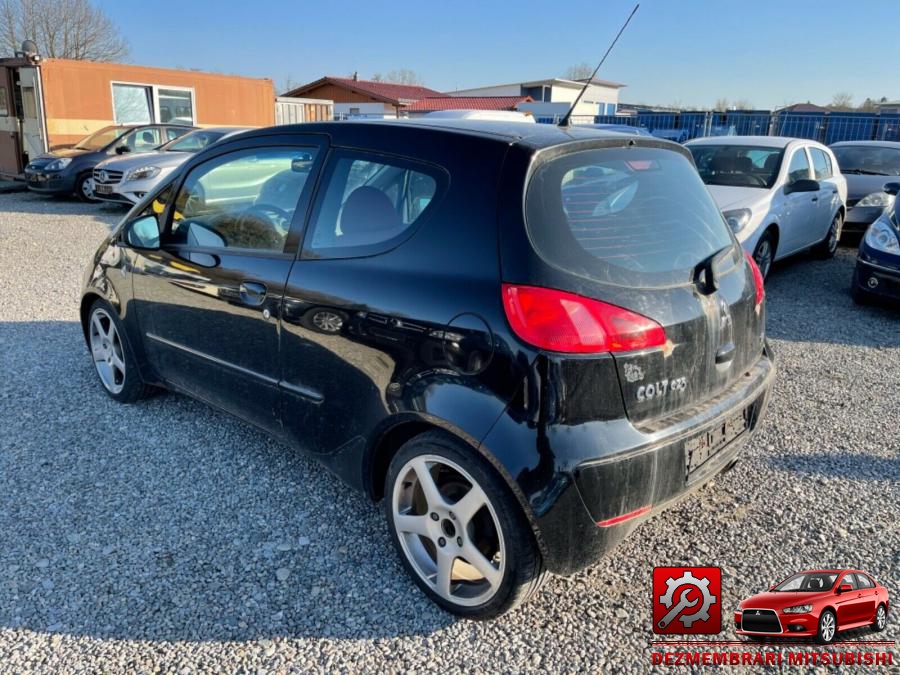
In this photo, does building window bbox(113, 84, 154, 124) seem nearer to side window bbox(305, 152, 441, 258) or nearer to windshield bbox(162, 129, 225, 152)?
windshield bbox(162, 129, 225, 152)

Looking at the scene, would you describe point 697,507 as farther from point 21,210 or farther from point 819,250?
point 21,210

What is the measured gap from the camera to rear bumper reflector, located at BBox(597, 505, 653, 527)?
214 cm

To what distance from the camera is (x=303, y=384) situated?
280 centimetres

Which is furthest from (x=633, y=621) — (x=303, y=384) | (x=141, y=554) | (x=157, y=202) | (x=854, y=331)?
(x=854, y=331)

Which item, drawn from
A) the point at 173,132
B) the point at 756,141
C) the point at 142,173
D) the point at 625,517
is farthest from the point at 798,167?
the point at 173,132

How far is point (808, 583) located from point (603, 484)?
1104 mm

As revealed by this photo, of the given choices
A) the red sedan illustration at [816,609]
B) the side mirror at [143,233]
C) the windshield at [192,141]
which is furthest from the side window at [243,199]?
the windshield at [192,141]

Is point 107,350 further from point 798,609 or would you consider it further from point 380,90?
point 380,90

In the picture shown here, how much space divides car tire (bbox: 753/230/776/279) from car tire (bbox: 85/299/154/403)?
6.03 meters

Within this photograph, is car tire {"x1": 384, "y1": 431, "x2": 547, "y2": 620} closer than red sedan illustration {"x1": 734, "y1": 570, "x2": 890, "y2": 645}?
Yes

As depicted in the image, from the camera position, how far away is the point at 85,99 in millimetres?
16125

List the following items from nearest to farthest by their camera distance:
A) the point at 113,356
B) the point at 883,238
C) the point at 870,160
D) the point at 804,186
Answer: the point at 113,356 < the point at 883,238 < the point at 804,186 < the point at 870,160

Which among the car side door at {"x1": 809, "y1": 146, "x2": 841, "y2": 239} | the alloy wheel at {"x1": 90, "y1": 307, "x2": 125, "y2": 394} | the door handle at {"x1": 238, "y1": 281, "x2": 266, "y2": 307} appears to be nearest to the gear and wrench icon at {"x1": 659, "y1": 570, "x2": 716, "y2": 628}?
the door handle at {"x1": 238, "y1": 281, "x2": 266, "y2": 307}

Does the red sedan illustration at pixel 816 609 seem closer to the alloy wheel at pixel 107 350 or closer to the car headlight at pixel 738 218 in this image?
the alloy wheel at pixel 107 350
